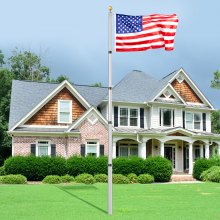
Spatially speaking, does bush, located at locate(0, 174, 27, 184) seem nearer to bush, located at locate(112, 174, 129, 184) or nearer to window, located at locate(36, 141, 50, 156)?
window, located at locate(36, 141, 50, 156)

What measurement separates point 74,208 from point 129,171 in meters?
15.9

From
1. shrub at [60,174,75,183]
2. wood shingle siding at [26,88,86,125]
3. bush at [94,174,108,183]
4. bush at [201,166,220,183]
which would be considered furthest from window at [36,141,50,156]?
bush at [201,166,220,183]

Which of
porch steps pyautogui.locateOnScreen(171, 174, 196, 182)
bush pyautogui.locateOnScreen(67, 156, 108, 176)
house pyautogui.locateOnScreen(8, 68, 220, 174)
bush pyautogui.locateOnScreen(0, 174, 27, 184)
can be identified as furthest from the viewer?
porch steps pyautogui.locateOnScreen(171, 174, 196, 182)

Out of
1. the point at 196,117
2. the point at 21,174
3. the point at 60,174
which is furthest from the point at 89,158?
the point at 196,117

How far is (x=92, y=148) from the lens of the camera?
94.9 ft

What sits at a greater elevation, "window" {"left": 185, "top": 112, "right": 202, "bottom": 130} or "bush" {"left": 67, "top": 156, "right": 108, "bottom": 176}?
"window" {"left": 185, "top": 112, "right": 202, "bottom": 130}

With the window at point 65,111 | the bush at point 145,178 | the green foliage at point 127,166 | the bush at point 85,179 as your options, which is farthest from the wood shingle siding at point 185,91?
the bush at point 85,179

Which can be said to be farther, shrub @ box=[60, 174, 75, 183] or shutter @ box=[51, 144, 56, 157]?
shutter @ box=[51, 144, 56, 157]

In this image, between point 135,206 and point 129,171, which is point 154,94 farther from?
point 135,206

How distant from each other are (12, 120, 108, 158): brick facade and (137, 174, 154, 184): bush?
4250mm

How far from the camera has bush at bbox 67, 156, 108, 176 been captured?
26.2 metres

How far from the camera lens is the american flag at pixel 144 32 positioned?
36.8 ft

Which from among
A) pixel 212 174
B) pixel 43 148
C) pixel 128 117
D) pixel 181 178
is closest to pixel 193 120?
pixel 128 117

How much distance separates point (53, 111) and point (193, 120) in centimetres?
1317
